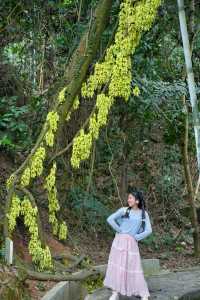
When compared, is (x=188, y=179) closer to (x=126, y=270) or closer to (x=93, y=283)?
(x=93, y=283)

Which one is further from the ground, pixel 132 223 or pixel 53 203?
pixel 53 203

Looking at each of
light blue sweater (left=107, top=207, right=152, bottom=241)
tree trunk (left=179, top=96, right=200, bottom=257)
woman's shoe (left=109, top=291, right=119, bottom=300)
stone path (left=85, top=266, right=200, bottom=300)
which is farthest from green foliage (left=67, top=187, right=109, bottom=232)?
woman's shoe (left=109, top=291, right=119, bottom=300)

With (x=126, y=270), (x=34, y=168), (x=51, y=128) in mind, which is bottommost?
(x=126, y=270)

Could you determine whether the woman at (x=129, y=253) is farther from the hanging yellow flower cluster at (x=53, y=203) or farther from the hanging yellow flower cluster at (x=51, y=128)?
the hanging yellow flower cluster at (x=51, y=128)

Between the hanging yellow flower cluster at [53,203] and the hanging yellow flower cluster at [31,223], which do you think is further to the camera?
the hanging yellow flower cluster at [53,203]

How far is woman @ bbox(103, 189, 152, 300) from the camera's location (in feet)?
25.1

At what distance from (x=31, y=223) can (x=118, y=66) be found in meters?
2.73

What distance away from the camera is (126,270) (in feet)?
25.2

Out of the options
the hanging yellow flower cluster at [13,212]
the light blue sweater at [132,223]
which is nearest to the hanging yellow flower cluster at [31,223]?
the hanging yellow flower cluster at [13,212]

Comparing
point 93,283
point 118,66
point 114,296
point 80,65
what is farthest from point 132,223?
point 80,65

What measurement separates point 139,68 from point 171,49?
1.61 m

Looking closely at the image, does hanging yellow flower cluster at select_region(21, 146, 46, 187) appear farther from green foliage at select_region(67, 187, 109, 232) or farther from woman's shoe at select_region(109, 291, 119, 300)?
green foliage at select_region(67, 187, 109, 232)

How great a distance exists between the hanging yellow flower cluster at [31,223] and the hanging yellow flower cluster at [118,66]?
96 centimetres

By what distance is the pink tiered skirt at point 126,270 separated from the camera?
7.65 m
